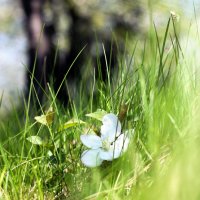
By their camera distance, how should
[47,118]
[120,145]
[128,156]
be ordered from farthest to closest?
[47,118]
[120,145]
[128,156]

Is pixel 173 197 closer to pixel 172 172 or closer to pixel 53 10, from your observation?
pixel 172 172

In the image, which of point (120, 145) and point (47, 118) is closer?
point (120, 145)

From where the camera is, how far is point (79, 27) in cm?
1330

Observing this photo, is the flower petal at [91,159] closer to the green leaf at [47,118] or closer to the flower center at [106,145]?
the flower center at [106,145]

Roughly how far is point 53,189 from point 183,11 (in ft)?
2.50

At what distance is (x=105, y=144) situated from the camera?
108 cm

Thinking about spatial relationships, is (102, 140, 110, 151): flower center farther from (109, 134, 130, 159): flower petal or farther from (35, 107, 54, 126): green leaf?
(35, 107, 54, 126): green leaf

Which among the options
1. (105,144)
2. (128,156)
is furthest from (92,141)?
(128,156)

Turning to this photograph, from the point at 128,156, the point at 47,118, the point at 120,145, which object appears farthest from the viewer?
the point at 47,118

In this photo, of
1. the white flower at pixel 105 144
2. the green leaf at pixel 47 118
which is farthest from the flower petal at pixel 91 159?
the green leaf at pixel 47 118

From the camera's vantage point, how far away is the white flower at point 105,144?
3.37 ft

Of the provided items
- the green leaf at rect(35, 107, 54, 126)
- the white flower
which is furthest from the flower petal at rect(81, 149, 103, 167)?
the green leaf at rect(35, 107, 54, 126)

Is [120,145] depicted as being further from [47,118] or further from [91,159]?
[47,118]

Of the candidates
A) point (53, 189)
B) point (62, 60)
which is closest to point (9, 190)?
point (53, 189)
